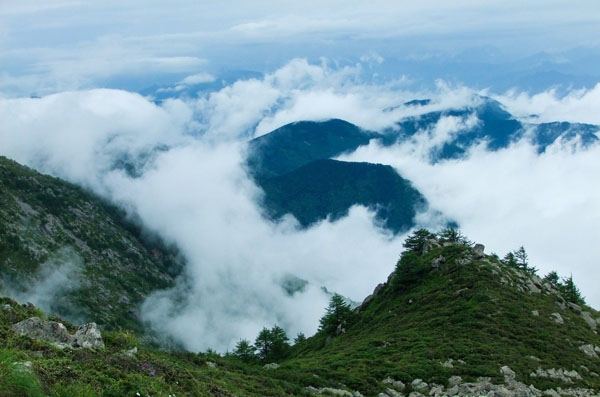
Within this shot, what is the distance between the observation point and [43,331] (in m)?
24.2

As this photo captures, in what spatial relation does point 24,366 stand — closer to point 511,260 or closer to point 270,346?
point 270,346

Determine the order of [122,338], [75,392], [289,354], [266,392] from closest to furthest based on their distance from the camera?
[75,392], [122,338], [266,392], [289,354]

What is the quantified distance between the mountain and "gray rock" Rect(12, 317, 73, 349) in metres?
0.07

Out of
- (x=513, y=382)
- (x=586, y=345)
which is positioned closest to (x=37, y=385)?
(x=513, y=382)

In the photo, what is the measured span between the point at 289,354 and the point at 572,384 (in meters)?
47.9

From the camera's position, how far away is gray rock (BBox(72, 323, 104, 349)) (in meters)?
23.1

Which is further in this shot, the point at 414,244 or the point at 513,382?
the point at 414,244

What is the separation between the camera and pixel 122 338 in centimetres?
2642

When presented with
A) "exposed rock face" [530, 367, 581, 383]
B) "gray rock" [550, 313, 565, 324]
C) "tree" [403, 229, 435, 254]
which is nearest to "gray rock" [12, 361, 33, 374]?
"exposed rock face" [530, 367, 581, 383]

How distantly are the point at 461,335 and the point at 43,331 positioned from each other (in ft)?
148

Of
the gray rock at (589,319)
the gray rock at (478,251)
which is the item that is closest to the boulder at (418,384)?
the gray rock at (589,319)

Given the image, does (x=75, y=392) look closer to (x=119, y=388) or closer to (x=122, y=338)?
(x=119, y=388)

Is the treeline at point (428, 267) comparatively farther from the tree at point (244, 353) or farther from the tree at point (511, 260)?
the tree at point (244, 353)

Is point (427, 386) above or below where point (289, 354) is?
below
